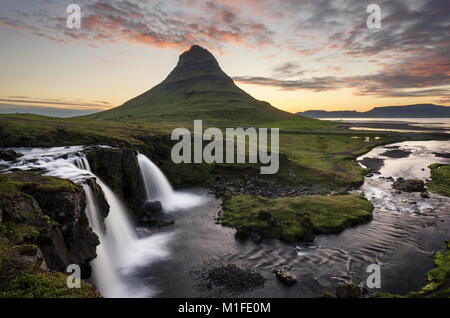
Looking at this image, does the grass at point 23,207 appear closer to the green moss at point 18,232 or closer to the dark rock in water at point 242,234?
the green moss at point 18,232

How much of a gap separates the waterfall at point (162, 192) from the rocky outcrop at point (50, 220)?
21.1 meters

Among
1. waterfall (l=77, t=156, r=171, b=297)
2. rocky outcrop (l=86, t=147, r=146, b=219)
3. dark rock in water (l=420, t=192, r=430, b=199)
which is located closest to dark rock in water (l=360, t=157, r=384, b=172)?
dark rock in water (l=420, t=192, r=430, b=199)

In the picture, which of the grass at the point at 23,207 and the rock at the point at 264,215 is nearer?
the grass at the point at 23,207

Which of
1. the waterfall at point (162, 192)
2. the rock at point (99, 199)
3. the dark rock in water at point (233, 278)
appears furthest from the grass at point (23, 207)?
the waterfall at point (162, 192)

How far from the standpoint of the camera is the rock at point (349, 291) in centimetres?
1967

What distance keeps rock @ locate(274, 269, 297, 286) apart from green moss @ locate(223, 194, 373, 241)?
7.33m

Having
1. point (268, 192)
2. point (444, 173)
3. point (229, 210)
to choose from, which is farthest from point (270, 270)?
point (444, 173)

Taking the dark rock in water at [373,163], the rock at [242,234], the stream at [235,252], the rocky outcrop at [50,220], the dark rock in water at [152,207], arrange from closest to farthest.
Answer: the rocky outcrop at [50,220] → the stream at [235,252] → the rock at [242,234] → the dark rock in water at [152,207] → the dark rock in water at [373,163]

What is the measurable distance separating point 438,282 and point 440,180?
49.1 meters

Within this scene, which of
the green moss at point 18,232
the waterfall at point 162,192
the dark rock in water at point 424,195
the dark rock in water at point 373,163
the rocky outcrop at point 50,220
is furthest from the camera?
the dark rock in water at point 373,163

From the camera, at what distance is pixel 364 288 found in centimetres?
2122

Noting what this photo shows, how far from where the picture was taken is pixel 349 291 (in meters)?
19.8

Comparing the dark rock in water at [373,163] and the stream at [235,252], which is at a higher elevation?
the dark rock in water at [373,163]
